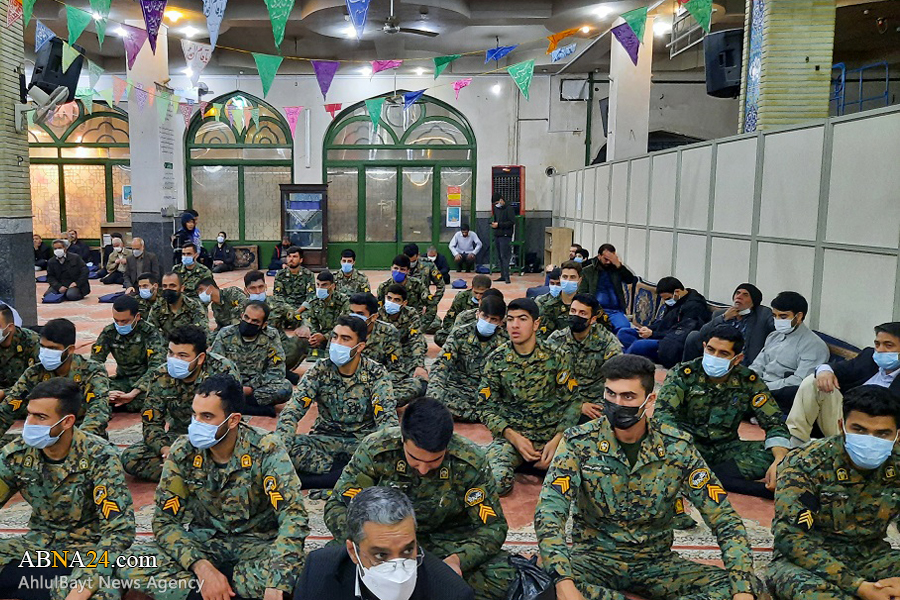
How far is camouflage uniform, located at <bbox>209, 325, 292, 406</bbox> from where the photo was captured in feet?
19.6

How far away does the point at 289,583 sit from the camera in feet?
9.51

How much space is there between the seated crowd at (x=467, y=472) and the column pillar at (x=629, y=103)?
744cm

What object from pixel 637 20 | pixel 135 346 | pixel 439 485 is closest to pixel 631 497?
pixel 439 485

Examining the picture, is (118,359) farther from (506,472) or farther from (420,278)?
(420,278)

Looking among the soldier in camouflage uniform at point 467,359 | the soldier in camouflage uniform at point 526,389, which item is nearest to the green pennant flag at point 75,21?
the soldier in camouflage uniform at point 467,359

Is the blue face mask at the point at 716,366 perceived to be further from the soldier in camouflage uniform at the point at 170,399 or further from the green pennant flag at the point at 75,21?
the green pennant flag at the point at 75,21

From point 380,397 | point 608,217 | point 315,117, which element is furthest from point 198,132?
point 380,397

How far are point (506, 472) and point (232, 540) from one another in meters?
1.69

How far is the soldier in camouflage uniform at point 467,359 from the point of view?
215 inches

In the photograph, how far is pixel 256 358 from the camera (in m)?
6.02

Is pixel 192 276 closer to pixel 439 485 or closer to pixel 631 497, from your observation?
pixel 439 485

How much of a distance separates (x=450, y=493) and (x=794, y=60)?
667 centimetres

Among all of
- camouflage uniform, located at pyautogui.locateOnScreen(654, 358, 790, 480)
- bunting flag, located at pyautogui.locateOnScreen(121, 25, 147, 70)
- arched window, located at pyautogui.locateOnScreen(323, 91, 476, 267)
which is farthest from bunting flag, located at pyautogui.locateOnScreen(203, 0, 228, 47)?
arched window, located at pyautogui.locateOnScreen(323, 91, 476, 267)

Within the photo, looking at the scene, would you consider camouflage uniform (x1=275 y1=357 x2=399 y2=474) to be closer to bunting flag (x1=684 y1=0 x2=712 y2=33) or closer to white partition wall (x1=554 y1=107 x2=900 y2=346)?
white partition wall (x1=554 y1=107 x2=900 y2=346)
